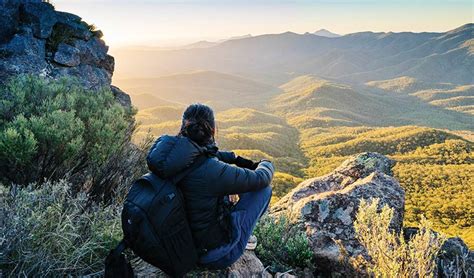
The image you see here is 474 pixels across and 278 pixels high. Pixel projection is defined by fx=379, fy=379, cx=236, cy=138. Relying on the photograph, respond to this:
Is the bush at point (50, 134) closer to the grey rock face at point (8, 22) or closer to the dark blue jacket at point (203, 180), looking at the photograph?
the dark blue jacket at point (203, 180)

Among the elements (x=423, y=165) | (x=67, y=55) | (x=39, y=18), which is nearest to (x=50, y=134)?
(x=67, y=55)

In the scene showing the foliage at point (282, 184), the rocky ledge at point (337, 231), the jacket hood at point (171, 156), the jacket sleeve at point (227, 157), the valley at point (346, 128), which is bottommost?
the valley at point (346, 128)

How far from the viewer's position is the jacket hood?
288 cm

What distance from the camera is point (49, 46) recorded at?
9.12 meters

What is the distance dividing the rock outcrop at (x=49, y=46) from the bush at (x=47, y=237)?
16.8 feet

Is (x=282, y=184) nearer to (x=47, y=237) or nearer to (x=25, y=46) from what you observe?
(x=25, y=46)

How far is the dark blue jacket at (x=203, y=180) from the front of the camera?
290 cm

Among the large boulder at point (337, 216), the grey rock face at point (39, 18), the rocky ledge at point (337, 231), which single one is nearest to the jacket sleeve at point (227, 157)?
the rocky ledge at point (337, 231)

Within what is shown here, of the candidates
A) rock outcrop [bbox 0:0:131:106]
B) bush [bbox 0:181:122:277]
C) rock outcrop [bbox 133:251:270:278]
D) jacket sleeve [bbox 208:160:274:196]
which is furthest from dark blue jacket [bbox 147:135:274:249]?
rock outcrop [bbox 0:0:131:106]

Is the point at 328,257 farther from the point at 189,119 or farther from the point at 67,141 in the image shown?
the point at 67,141

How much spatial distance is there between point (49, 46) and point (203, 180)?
7.86 m

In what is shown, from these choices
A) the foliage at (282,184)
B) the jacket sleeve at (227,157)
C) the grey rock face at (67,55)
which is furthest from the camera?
the foliage at (282,184)

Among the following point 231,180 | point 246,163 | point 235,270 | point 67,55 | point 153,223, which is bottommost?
point 235,270

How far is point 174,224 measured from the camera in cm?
298
